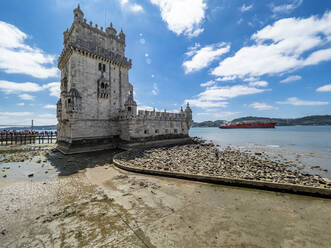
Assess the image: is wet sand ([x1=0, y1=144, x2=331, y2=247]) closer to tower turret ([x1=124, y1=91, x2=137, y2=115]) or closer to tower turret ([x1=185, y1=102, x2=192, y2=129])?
tower turret ([x1=124, y1=91, x2=137, y2=115])

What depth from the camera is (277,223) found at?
14.6 ft

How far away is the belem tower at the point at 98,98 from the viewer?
18516 millimetres

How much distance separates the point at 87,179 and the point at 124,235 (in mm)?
6313

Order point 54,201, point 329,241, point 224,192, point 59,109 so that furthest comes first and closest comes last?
1. point 59,109
2. point 224,192
3. point 54,201
4. point 329,241

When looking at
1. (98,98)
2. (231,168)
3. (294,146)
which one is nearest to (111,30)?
(98,98)

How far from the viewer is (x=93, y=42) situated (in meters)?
20.7

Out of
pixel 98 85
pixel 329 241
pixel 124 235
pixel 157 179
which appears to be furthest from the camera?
pixel 98 85

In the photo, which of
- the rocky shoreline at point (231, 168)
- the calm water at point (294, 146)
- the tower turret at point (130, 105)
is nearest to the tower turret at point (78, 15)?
the tower turret at point (130, 105)

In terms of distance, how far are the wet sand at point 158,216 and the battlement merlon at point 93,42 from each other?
60.7 feet

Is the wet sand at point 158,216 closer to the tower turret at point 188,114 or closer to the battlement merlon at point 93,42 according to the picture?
the battlement merlon at point 93,42

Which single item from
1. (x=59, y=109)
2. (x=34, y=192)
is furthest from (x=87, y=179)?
(x=59, y=109)

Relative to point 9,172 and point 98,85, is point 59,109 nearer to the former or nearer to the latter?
point 98,85

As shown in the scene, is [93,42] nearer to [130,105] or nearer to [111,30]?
[111,30]

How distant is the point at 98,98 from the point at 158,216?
20065 mm
